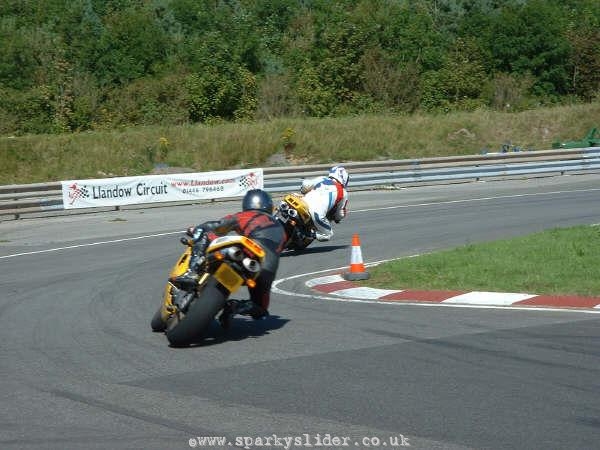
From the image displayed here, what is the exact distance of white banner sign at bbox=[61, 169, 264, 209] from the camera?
25984mm

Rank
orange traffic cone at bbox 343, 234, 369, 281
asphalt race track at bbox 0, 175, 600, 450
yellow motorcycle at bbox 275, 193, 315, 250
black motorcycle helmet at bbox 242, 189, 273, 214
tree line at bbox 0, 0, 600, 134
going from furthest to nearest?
1. tree line at bbox 0, 0, 600, 134
2. yellow motorcycle at bbox 275, 193, 315, 250
3. orange traffic cone at bbox 343, 234, 369, 281
4. black motorcycle helmet at bbox 242, 189, 273, 214
5. asphalt race track at bbox 0, 175, 600, 450

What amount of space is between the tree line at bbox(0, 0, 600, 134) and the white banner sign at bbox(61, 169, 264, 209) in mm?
19795

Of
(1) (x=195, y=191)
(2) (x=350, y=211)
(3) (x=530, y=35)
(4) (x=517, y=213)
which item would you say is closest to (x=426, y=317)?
(4) (x=517, y=213)

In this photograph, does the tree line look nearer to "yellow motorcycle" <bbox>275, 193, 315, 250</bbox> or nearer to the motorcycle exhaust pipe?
"yellow motorcycle" <bbox>275, 193, 315, 250</bbox>

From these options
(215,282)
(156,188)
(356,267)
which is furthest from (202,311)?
(156,188)

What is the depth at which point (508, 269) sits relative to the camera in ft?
42.8

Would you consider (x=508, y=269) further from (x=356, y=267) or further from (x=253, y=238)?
(x=253, y=238)

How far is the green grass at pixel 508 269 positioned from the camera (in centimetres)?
1202

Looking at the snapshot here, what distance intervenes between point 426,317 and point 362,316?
702 mm

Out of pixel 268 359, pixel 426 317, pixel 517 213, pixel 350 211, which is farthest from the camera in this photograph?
pixel 350 211

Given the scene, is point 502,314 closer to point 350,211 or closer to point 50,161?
point 350,211

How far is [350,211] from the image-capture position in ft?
78.8

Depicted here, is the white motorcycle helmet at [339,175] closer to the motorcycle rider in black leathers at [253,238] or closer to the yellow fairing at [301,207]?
the yellow fairing at [301,207]

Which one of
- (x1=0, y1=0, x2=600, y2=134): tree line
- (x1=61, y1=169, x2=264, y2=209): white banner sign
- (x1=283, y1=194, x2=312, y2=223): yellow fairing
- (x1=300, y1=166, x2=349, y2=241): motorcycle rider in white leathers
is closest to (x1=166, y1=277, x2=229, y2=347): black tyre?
(x1=283, y1=194, x2=312, y2=223): yellow fairing
